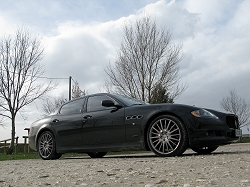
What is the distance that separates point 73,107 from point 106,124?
1340 millimetres

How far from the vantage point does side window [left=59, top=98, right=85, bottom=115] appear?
7.29 m

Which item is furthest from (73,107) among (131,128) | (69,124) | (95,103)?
(131,128)

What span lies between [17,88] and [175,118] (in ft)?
59.4

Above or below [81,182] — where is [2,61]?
above

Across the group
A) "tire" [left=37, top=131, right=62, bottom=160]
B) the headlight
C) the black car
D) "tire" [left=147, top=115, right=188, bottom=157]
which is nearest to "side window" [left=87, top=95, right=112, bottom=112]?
Result: the black car

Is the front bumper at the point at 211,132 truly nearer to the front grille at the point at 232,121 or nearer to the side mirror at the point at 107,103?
the front grille at the point at 232,121

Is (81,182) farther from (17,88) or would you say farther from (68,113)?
(17,88)

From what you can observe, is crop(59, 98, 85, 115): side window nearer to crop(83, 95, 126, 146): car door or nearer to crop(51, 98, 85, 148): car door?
crop(51, 98, 85, 148): car door

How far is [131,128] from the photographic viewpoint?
612cm

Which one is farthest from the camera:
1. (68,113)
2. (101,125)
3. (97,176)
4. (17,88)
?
→ (17,88)

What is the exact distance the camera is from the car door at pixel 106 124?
20.6 ft

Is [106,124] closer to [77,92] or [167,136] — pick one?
[167,136]

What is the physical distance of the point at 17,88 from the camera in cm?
2198

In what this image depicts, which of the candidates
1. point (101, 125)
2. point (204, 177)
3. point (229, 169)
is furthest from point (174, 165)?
point (101, 125)
